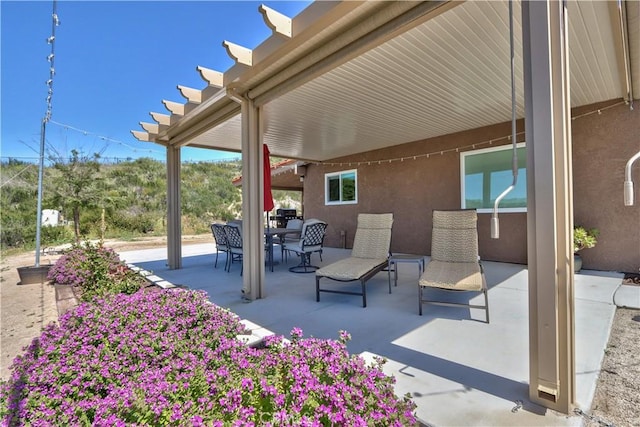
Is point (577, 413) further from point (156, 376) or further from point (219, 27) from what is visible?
point (219, 27)

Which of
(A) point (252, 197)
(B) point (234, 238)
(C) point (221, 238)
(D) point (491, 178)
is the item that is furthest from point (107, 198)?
(D) point (491, 178)

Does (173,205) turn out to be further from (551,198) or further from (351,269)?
(551,198)

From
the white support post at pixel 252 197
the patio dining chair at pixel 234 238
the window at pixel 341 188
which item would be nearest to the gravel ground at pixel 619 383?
the white support post at pixel 252 197

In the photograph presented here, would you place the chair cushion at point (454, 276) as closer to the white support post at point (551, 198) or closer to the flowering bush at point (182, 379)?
the white support post at point (551, 198)

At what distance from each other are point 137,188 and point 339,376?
70.5 ft

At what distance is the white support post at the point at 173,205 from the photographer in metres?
6.97

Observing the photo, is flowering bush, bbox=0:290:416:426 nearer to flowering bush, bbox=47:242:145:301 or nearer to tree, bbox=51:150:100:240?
flowering bush, bbox=47:242:145:301

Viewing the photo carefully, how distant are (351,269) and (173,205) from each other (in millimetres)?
4746

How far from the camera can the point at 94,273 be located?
4906mm

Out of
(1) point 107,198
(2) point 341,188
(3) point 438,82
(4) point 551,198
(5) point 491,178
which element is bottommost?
(4) point 551,198

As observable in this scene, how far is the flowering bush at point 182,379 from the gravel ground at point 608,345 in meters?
1.16

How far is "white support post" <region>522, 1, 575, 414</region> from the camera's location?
1.85 meters

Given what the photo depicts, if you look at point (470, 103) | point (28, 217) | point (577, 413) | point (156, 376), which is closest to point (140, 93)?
point (28, 217)

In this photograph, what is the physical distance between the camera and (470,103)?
5492 millimetres
